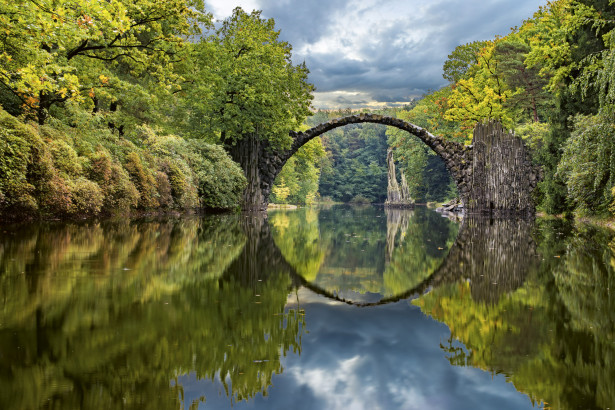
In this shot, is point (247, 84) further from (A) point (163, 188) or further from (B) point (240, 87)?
Result: (A) point (163, 188)

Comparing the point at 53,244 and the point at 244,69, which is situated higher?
the point at 244,69

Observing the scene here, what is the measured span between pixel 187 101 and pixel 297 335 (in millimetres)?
18969

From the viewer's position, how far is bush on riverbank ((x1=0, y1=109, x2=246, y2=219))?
28.0ft

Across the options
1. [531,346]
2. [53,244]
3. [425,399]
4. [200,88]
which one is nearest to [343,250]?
[53,244]

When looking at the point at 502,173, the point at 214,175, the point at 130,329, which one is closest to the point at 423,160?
the point at 502,173

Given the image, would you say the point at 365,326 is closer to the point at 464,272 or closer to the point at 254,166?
the point at 464,272

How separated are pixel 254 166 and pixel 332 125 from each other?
5.20m

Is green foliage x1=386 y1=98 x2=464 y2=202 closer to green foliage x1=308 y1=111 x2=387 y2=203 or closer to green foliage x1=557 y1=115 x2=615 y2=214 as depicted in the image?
green foliage x1=308 y1=111 x2=387 y2=203

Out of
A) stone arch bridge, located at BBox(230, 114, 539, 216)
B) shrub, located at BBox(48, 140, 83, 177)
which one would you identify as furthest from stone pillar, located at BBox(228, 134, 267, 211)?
shrub, located at BBox(48, 140, 83, 177)

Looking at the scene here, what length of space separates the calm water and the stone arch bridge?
17.1 meters

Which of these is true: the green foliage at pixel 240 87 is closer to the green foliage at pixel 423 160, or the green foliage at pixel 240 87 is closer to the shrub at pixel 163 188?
the shrub at pixel 163 188

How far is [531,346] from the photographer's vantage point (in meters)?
2.54

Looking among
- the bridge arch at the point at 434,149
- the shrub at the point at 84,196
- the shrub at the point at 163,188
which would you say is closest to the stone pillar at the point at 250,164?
the bridge arch at the point at 434,149

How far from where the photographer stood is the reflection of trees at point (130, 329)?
6.20 feet
